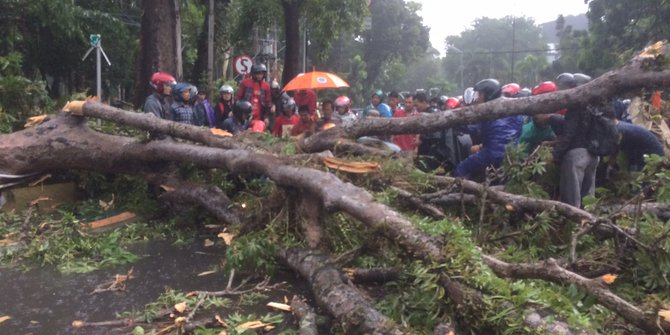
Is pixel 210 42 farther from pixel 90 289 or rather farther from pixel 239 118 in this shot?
pixel 90 289

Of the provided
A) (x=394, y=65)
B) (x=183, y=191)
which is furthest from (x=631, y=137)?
(x=394, y=65)

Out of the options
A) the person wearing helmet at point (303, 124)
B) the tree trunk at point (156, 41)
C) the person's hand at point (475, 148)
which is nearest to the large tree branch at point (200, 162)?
the person wearing helmet at point (303, 124)

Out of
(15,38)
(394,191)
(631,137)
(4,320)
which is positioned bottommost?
(4,320)

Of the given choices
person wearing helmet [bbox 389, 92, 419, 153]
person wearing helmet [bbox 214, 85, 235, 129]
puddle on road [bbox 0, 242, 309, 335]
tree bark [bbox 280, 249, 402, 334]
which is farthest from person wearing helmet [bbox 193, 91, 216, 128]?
tree bark [bbox 280, 249, 402, 334]

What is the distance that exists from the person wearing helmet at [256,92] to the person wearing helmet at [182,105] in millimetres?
1740

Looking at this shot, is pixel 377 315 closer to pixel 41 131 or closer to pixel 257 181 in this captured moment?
pixel 257 181

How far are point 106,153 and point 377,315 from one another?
4370 mm

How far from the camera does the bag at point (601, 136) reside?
5.22 m

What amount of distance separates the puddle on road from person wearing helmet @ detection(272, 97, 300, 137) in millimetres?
2879

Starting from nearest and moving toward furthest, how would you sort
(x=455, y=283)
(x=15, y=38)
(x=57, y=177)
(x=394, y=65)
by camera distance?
(x=455, y=283) < (x=57, y=177) < (x=15, y=38) < (x=394, y=65)

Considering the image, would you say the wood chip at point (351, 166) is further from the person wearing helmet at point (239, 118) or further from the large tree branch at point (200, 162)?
the person wearing helmet at point (239, 118)

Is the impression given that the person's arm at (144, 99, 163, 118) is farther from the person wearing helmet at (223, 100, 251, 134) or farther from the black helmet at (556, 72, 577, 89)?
the black helmet at (556, 72, 577, 89)

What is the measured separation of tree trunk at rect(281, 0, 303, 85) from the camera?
1642 cm

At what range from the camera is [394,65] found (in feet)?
161
